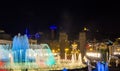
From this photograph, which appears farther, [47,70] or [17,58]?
[17,58]

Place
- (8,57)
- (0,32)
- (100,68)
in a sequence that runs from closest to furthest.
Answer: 1. (100,68)
2. (8,57)
3. (0,32)

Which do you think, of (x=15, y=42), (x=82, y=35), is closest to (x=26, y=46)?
(x=15, y=42)

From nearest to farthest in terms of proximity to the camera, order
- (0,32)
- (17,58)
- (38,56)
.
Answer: (17,58)
(38,56)
(0,32)

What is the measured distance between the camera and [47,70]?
22.3 meters

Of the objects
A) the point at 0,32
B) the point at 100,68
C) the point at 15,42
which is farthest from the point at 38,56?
the point at 0,32

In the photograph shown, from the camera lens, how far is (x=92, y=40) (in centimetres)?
10019

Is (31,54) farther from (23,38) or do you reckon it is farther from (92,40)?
(92,40)

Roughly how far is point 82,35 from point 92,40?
4550 centimetres

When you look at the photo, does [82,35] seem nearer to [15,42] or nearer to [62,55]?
[62,55]

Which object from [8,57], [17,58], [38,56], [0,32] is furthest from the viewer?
[0,32]

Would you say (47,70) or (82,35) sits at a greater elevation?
(82,35)

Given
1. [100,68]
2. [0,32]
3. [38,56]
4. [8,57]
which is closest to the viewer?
[100,68]

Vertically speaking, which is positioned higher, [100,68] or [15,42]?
[15,42]

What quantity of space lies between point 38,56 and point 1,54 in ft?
12.5
